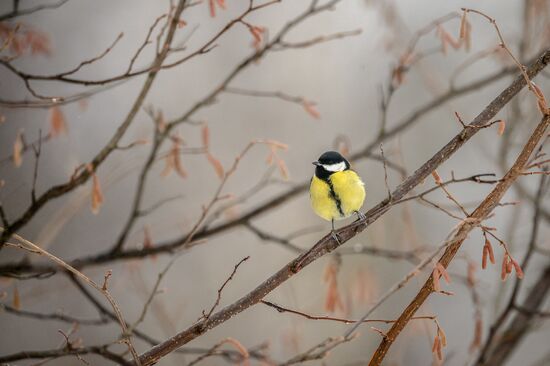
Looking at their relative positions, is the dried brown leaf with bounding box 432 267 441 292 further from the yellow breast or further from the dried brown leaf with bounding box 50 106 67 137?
the dried brown leaf with bounding box 50 106 67 137

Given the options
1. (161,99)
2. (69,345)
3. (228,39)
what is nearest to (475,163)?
(228,39)

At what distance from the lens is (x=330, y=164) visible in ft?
7.05

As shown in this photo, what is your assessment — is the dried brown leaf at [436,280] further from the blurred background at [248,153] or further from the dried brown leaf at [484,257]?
the blurred background at [248,153]

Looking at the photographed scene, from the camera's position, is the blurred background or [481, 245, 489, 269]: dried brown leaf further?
the blurred background

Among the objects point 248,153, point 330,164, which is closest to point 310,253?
point 330,164

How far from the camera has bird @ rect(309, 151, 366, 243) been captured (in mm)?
2053

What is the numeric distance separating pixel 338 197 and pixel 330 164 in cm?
16

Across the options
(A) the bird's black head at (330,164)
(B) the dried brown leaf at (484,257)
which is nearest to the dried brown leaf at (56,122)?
(A) the bird's black head at (330,164)

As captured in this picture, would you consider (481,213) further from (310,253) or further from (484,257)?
(310,253)

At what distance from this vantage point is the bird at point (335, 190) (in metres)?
2.05

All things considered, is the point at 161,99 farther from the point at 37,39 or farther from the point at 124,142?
the point at 37,39

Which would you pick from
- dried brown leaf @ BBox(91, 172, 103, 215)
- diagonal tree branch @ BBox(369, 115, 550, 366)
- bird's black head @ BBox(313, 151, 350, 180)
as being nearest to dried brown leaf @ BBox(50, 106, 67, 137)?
dried brown leaf @ BBox(91, 172, 103, 215)

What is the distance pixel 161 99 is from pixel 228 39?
1208mm

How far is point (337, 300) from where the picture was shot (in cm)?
186
